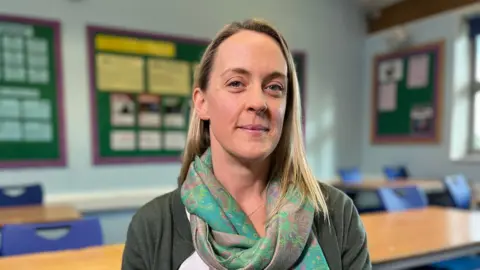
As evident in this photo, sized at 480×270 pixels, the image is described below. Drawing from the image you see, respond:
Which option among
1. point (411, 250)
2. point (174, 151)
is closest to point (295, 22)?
point (174, 151)

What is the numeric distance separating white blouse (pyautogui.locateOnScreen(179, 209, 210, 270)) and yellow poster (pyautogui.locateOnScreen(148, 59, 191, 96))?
2832 mm

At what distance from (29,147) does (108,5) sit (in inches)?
56.1

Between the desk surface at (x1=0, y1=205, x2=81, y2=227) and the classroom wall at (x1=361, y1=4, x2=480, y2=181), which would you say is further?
the classroom wall at (x1=361, y1=4, x2=480, y2=181)

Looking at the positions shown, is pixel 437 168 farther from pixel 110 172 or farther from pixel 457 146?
pixel 110 172

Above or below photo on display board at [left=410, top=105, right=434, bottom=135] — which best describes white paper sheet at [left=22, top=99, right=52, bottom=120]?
above

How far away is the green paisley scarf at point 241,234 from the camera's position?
802 millimetres

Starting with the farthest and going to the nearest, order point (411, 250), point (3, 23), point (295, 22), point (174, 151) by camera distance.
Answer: point (295, 22), point (174, 151), point (3, 23), point (411, 250)

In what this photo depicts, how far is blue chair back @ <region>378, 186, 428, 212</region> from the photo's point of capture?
226cm

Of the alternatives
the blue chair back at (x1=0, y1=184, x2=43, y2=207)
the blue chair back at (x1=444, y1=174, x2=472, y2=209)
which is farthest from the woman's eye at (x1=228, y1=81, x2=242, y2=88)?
the blue chair back at (x1=444, y1=174, x2=472, y2=209)

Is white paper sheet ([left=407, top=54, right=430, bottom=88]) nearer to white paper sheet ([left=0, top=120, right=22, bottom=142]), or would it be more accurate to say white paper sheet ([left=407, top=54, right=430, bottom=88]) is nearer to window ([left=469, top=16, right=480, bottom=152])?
window ([left=469, top=16, right=480, bottom=152])

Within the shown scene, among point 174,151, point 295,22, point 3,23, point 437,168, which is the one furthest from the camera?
point 295,22

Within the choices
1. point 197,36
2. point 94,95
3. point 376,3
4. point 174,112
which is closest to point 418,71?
point 376,3

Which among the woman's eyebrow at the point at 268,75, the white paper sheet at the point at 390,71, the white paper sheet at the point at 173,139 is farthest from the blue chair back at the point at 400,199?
the white paper sheet at the point at 390,71

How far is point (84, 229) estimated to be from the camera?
1.56 m
